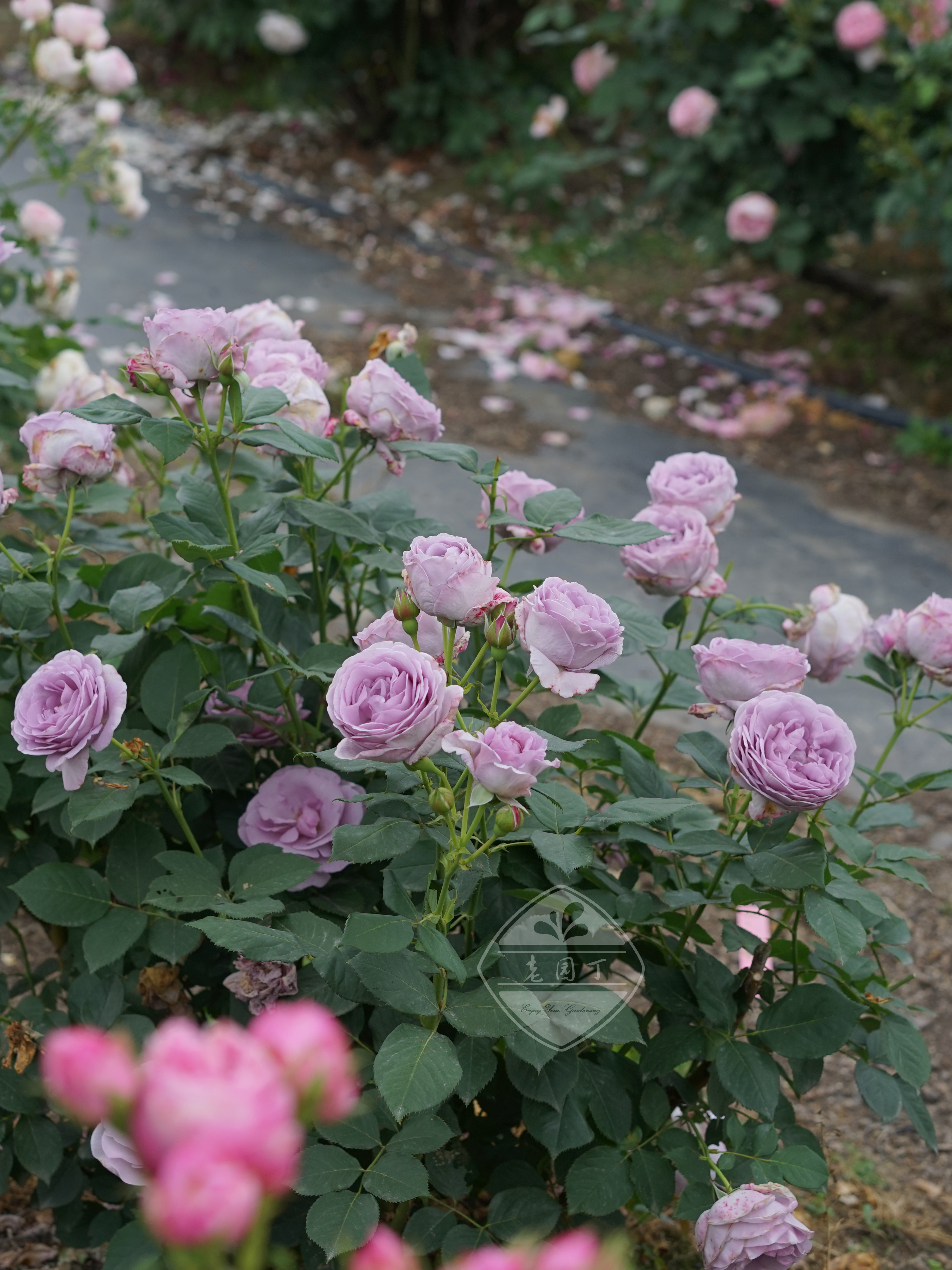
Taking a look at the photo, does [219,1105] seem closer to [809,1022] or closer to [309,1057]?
[309,1057]

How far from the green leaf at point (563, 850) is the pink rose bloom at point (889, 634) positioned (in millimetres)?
481

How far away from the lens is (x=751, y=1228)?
951 millimetres

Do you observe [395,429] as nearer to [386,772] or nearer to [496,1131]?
[386,772]

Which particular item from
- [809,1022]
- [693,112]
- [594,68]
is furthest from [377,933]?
[594,68]

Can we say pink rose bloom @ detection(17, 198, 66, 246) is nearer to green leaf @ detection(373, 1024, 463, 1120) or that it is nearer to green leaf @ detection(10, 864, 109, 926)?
green leaf @ detection(10, 864, 109, 926)

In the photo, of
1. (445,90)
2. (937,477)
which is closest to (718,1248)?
(937,477)

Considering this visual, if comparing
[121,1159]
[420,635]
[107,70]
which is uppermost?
[107,70]

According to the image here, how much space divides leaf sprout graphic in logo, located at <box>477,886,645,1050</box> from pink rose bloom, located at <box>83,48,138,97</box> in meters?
2.19

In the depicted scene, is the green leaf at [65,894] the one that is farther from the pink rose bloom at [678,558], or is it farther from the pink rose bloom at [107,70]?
the pink rose bloom at [107,70]

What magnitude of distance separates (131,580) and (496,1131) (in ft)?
2.21

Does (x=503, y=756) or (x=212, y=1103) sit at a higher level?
(x=212, y=1103)

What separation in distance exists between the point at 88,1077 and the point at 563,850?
1.99ft

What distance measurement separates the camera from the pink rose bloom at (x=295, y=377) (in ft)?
3.68

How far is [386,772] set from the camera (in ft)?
3.21
